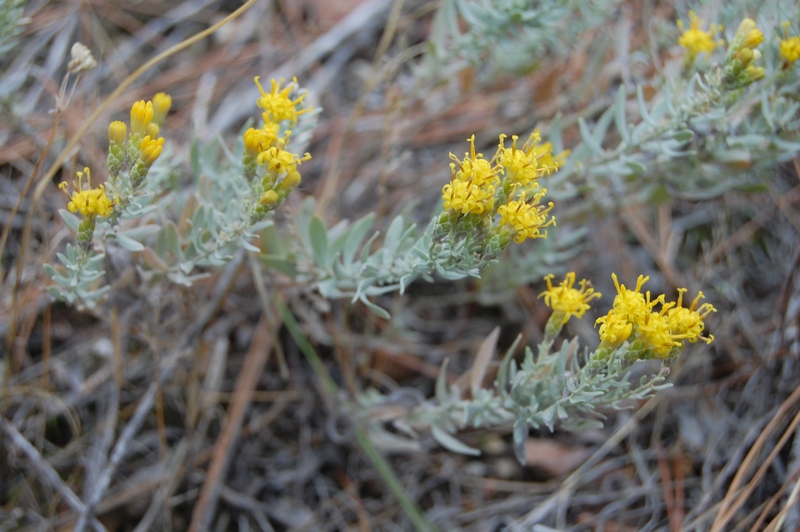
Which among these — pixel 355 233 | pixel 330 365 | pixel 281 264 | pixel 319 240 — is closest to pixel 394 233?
pixel 355 233

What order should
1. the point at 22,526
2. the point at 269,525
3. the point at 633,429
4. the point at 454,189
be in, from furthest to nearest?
the point at 633,429 < the point at 269,525 < the point at 22,526 < the point at 454,189

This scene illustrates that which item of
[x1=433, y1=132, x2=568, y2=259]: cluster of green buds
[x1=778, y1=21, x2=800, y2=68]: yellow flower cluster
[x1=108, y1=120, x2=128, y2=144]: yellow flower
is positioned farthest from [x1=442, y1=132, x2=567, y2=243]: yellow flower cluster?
[x1=778, y1=21, x2=800, y2=68]: yellow flower cluster

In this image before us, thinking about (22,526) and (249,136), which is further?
(22,526)

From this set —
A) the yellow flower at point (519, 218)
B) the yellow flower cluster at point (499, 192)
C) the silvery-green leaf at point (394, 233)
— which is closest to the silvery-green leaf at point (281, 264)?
the silvery-green leaf at point (394, 233)

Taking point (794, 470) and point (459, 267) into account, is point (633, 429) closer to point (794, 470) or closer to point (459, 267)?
point (794, 470)

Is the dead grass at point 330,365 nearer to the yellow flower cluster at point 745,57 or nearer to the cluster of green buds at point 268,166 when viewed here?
the cluster of green buds at point 268,166

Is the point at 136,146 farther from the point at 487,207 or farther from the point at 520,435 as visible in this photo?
the point at 520,435

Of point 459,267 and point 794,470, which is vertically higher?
point 459,267

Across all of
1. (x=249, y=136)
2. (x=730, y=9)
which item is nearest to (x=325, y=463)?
(x=249, y=136)
